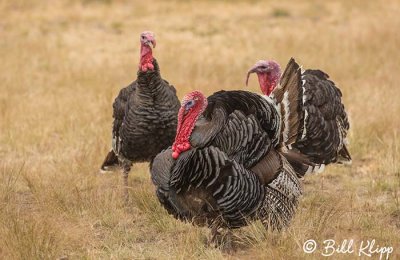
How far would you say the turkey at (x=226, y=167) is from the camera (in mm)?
5238

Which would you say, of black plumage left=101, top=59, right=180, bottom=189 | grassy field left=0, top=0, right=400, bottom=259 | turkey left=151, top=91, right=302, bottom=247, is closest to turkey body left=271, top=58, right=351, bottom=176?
grassy field left=0, top=0, right=400, bottom=259

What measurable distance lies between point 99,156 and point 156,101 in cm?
173

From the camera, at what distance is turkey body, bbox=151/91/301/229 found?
5.23 meters

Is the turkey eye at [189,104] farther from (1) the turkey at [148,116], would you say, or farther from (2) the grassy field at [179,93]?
(1) the turkey at [148,116]

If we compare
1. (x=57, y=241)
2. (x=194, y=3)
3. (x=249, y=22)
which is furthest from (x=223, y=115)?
(x=194, y=3)

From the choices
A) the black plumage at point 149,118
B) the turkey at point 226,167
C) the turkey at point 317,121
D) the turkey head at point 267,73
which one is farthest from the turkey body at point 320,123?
the black plumage at point 149,118

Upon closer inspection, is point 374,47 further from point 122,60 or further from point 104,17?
point 104,17
